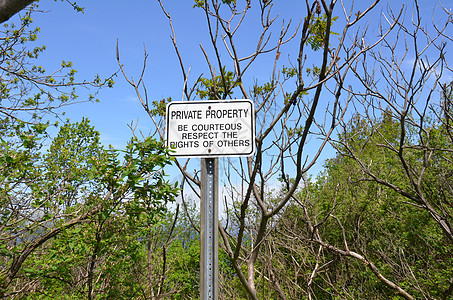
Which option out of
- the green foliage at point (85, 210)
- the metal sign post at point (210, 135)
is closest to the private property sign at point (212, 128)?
the metal sign post at point (210, 135)

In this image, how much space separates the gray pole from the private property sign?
0.32ft

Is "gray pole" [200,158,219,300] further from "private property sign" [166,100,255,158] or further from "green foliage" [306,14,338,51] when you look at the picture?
"green foliage" [306,14,338,51]

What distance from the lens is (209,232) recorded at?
227cm

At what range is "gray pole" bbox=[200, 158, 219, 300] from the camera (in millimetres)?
2207

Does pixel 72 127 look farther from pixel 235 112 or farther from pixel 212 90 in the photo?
pixel 235 112

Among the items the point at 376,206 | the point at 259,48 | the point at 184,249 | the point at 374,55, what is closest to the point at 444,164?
the point at 376,206

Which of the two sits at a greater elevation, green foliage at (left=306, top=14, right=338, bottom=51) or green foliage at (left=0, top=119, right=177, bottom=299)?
green foliage at (left=306, top=14, right=338, bottom=51)

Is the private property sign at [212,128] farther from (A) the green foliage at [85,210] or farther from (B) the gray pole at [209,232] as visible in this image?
(A) the green foliage at [85,210]

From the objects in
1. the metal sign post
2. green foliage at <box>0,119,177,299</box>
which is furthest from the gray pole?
green foliage at <box>0,119,177,299</box>

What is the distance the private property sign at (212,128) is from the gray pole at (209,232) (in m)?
0.10

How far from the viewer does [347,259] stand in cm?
1067

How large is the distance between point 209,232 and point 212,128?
62 cm

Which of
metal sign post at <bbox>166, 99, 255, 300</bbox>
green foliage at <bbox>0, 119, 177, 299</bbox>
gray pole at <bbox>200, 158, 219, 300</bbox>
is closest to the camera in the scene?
gray pole at <bbox>200, 158, 219, 300</bbox>

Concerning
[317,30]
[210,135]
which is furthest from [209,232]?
[317,30]
